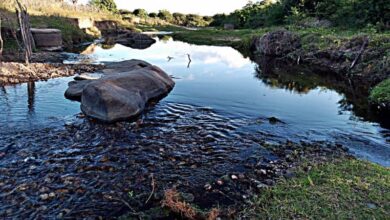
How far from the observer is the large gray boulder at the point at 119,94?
10.4m

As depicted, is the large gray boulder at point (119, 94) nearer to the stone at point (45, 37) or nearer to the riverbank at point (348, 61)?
the riverbank at point (348, 61)

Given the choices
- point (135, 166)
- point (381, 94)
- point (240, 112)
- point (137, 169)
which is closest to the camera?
point (137, 169)

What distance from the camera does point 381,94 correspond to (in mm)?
13633

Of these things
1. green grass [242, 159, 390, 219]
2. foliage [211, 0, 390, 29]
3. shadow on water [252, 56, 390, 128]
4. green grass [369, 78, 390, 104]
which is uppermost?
foliage [211, 0, 390, 29]

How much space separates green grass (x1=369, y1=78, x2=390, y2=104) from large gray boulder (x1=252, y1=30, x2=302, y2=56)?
1481cm

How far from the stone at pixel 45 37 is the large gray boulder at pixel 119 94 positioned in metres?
18.1

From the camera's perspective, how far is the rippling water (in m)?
9.73

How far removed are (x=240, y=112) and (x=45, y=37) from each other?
960 inches

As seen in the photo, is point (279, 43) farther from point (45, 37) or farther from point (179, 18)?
point (179, 18)

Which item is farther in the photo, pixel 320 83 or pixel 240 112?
pixel 320 83

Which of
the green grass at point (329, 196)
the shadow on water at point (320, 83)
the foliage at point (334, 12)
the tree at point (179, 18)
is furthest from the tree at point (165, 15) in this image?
the green grass at point (329, 196)

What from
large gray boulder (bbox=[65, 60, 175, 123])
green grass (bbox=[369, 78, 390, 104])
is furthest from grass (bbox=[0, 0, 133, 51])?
green grass (bbox=[369, 78, 390, 104])

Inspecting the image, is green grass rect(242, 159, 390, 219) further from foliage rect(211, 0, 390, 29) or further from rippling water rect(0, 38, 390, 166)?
foliage rect(211, 0, 390, 29)

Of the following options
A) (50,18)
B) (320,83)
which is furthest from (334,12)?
(50,18)
